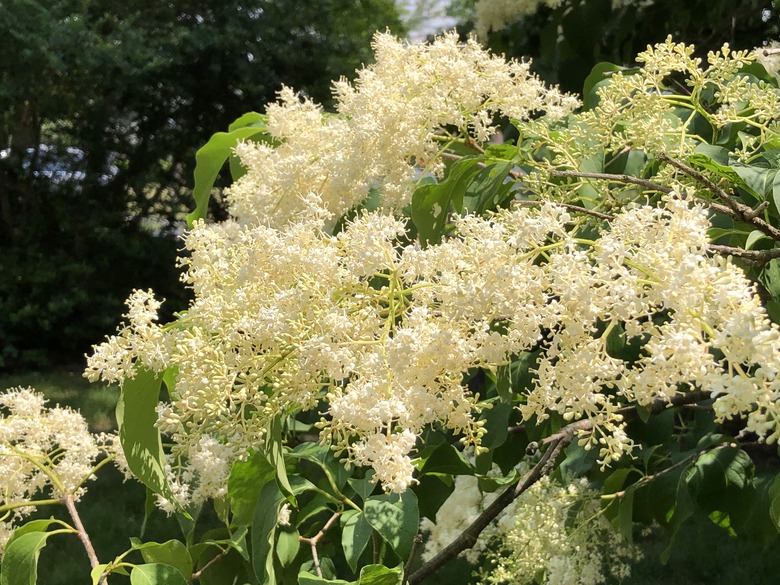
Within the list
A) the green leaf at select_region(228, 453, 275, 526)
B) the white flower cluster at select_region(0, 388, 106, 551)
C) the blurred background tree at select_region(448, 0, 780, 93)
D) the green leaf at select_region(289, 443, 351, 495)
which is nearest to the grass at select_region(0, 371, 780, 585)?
the blurred background tree at select_region(448, 0, 780, 93)

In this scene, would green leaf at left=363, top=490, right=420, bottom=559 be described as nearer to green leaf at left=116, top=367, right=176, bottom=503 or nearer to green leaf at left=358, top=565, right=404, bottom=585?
green leaf at left=358, top=565, right=404, bottom=585

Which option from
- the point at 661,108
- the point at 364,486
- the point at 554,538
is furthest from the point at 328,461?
the point at 661,108

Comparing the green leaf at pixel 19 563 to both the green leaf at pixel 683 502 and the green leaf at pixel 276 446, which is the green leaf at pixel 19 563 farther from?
the green leaf at pixel 683 502

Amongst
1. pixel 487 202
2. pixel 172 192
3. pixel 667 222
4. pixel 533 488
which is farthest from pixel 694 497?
pixel 172 192

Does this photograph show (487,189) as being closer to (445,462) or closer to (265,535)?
(445,462)

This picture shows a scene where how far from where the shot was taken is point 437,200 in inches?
41.4

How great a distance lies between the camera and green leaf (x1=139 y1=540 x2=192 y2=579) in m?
1.10

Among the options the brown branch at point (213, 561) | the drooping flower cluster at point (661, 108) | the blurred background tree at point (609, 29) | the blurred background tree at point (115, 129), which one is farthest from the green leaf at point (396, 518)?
the blurred background tree at point (115, 129)

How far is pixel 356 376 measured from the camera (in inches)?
31.3

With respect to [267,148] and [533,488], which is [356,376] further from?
[533,488]

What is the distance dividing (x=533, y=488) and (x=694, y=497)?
0.29 meters

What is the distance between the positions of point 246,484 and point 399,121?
520 mm

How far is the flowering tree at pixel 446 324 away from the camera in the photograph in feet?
2.24

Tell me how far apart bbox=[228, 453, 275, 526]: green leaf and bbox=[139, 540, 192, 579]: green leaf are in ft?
0.32
